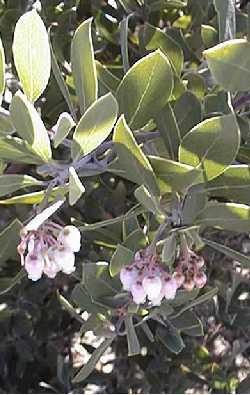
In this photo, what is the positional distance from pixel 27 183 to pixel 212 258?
112 cm

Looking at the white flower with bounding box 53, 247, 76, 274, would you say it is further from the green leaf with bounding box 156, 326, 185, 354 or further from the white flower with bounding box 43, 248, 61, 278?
the green leaf with bounding box 156, 326, 185, 354

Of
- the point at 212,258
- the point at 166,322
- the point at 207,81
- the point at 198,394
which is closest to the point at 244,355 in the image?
the point at 198,394

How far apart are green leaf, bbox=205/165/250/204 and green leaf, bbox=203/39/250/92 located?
138 mm

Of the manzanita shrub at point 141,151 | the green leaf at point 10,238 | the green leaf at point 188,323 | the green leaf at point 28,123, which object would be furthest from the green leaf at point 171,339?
the green leaf at point 28,123

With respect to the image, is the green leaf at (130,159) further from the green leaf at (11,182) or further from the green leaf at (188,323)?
the green leaf at (188,323)

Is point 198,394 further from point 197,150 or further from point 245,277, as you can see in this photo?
point 197,150

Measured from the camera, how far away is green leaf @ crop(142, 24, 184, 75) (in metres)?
1.30

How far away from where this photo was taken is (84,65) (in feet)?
3.39

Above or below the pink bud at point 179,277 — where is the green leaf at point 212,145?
above

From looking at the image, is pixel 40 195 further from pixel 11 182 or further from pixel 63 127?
pixel 63 127

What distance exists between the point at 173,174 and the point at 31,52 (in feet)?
0.77

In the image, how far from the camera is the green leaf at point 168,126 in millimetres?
1109

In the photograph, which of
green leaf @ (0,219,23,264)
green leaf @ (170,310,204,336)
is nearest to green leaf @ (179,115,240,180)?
green leaf @ (0,219,23,264)

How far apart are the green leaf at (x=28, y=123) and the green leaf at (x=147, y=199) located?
0.41 feet
